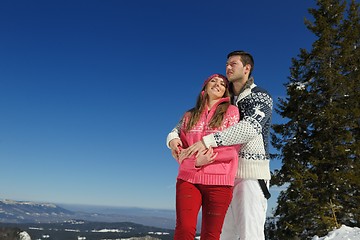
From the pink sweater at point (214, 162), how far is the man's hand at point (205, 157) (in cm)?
7

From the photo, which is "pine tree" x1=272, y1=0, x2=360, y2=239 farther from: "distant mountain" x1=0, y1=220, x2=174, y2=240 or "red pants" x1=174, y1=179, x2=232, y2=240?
"red pants" x1=174, y1=179, x2=232, y2=240

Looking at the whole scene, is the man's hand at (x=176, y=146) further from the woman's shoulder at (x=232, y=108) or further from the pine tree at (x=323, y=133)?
the pine tree at (x=323, y=133)

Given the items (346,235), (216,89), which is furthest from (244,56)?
(346,235)

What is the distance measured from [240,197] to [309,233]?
12.9 metres

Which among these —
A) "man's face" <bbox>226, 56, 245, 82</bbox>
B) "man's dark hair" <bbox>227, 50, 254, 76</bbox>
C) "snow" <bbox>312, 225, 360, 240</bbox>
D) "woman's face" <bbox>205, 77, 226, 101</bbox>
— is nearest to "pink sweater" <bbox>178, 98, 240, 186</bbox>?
"woman's face" <bbox>205, 77, 226, 101</bbox>

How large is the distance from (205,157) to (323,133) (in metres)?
13.9

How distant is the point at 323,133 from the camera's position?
15.6 meters

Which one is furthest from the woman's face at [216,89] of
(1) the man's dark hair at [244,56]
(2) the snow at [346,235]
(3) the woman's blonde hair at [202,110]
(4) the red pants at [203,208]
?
(2) the snow at [346,235]

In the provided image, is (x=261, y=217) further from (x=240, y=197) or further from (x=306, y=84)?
(x=306, y=84)

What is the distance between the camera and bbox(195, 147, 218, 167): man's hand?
2.95 meters

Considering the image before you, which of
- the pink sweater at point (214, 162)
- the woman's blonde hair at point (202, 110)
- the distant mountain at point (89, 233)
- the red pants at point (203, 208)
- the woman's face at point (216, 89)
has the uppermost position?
the woman's face at point (216, 89)

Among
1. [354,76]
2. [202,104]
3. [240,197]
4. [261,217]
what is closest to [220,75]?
[202,104]

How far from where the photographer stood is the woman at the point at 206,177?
295 centimetres

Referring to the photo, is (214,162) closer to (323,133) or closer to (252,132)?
(252,132)
